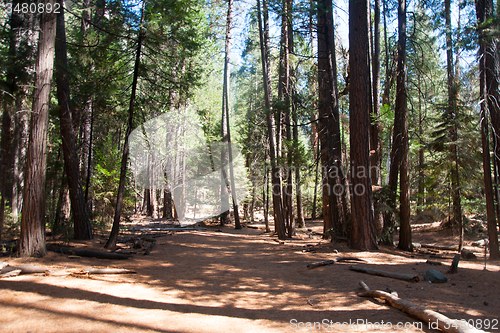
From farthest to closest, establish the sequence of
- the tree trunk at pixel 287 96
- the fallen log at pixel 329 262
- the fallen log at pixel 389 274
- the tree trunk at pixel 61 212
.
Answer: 1. the tree trunk at pixel 287 96
2. the tree trunk at pixel 61 212
3. the fallen log at pixel 329 262
4. the fallen log at pixel 389 274

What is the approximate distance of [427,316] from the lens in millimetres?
3709

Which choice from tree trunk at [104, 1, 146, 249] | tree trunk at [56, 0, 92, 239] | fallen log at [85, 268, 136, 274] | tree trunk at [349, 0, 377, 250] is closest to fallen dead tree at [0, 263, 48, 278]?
fallen log at [85, 268, 136, 274]

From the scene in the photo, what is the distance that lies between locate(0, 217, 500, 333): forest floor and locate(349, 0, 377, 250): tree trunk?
1.13 m

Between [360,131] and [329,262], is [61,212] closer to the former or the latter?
[329,262]

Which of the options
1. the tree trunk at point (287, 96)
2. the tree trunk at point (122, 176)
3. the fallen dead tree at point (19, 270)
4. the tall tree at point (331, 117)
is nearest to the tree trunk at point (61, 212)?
the tree trunk at point (122, 176)

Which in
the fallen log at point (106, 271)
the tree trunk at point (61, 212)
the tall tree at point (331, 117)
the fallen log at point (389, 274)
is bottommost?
the fallen log at point (389, 274)

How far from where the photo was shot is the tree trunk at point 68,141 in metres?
9.92

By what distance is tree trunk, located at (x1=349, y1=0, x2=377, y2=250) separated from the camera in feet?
30.1

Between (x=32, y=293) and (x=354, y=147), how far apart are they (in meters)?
8.70

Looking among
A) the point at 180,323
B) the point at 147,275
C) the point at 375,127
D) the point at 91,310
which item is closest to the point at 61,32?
the point at 147,275

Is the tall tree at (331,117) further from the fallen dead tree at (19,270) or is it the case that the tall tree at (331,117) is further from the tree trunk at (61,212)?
the tree trunk at (61,212)

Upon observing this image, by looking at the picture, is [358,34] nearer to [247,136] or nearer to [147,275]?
[147,275]

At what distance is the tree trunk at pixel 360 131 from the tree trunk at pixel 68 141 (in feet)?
30.2

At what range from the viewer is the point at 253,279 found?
22.8 ft
